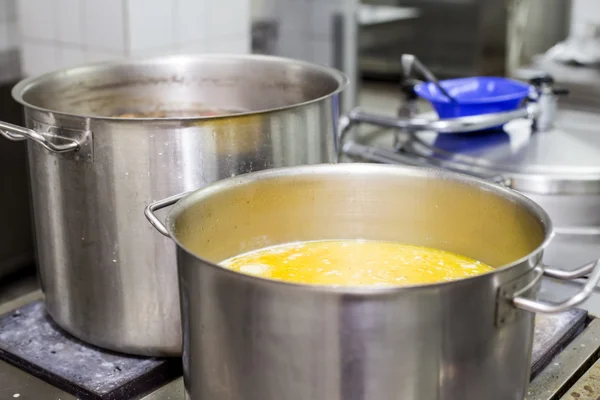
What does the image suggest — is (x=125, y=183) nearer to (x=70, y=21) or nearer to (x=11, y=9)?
(x=70, y=21)

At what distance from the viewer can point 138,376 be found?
1206 mm

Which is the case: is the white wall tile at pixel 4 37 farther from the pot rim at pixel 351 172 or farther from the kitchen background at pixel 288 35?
the pot rim at pixel 351 172

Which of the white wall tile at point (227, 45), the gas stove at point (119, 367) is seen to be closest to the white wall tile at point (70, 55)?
the white wall tile at point (227, 45)

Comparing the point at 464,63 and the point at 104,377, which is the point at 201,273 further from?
the point at 464,63

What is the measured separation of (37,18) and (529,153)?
5.52 ft

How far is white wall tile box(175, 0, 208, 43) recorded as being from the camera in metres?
2.54

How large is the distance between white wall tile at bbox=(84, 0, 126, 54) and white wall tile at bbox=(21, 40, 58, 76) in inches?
8.2

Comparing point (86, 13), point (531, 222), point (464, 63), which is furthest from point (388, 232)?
point (464, 63)

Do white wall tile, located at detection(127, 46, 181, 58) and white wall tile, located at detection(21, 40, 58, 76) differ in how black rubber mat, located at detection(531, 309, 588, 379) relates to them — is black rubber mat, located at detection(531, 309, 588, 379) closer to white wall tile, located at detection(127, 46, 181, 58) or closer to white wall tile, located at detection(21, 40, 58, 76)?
white wall tile, located at detection(127, 46, 181, 58)

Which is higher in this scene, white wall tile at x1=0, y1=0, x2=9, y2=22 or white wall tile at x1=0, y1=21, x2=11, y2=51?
white wall tile at x1=0, y1=0, x2=9, y2=22

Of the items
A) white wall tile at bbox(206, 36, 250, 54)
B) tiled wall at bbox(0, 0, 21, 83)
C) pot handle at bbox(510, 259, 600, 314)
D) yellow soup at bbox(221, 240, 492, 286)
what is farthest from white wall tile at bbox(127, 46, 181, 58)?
pot handle at bbox(510, 259, 600, 314)

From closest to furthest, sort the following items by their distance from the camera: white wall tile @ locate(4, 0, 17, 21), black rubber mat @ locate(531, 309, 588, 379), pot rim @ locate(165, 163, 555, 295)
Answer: pot rim @ locate(165, 163, 555, 295) < black rubber mat @ locate(531, 309, 588, 379) < white wall tile @ locate(4, 0, 17, 21)

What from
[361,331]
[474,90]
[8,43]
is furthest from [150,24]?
[361,331]

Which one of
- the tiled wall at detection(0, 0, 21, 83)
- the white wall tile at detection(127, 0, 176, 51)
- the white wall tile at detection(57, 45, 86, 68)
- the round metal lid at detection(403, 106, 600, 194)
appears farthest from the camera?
the tiled wall at detection(0, 0, 21, 83)
